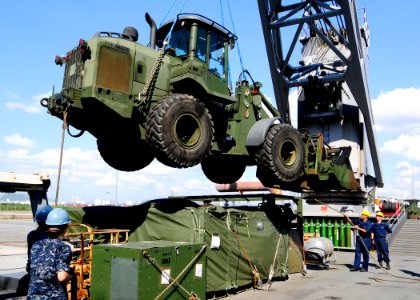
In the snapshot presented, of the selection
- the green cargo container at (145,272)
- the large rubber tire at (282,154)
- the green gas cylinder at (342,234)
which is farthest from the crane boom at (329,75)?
the green cargo container at (145,272)

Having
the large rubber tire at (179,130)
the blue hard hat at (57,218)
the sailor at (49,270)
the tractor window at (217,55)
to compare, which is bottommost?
the sailor at (49,270)

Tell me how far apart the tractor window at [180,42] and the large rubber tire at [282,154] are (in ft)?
7.98

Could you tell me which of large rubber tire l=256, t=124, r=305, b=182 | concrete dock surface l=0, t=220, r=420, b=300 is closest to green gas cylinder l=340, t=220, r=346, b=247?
concrete dock surface l=0, t=220, r=420, b=300

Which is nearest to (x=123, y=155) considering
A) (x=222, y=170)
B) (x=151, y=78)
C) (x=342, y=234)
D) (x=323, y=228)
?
(x=151, y=78)

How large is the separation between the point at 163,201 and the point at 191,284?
6.94ft

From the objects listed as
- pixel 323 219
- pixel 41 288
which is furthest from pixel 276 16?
pixel 41 288

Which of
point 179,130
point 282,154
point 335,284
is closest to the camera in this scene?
point 179,130

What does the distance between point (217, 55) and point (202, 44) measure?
456 mm

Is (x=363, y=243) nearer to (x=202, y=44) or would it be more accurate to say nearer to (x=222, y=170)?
(x=222, y=170)

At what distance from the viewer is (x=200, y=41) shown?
26.3 ft

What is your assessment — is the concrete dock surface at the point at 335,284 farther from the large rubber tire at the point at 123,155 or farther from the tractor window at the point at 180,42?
the tractor window at the point at 180,42

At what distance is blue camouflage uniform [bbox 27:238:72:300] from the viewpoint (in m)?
3.86

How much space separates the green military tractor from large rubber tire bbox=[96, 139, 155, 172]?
0.07 feet

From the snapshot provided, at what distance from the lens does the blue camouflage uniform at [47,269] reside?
3.86 metres
